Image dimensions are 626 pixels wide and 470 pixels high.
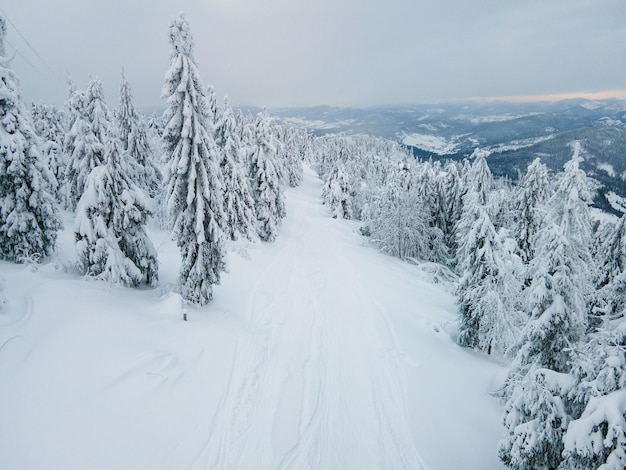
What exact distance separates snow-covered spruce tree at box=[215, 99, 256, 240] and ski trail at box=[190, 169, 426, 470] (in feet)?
27.3

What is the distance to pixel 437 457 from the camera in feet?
27.7

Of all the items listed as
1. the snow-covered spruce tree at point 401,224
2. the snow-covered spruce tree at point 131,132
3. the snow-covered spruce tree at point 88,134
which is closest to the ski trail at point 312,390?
the snow-covered spruce tree at point 88,134

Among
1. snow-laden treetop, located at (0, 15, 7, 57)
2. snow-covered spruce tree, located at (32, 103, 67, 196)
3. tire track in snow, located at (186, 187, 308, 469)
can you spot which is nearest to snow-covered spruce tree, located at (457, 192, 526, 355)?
tire track in snow, located at (186, 187, 308, 469)

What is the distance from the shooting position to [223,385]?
9.96 meters

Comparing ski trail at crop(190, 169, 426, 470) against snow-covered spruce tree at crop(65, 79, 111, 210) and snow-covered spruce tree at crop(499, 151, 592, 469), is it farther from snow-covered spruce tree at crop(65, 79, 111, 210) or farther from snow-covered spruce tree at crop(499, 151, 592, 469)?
snow-covered spruce tree at crop(65, 79, 111, 210)

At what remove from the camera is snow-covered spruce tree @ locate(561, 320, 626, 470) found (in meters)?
4.80

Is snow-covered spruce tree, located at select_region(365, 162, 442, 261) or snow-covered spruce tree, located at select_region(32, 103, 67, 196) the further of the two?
snow-covered spruce tree, located at select_region(365, 162, 442, 261)

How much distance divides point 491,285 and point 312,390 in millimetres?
8981

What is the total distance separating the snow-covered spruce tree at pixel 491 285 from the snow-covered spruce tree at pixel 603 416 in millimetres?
8162

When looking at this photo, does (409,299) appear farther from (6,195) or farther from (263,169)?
(6,195)

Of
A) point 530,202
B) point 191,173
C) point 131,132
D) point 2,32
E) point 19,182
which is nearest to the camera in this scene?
point 2,32

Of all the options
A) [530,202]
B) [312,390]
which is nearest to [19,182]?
[312,390]

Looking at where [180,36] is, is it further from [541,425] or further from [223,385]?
[541,425]

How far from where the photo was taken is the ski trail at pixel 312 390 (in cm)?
808
